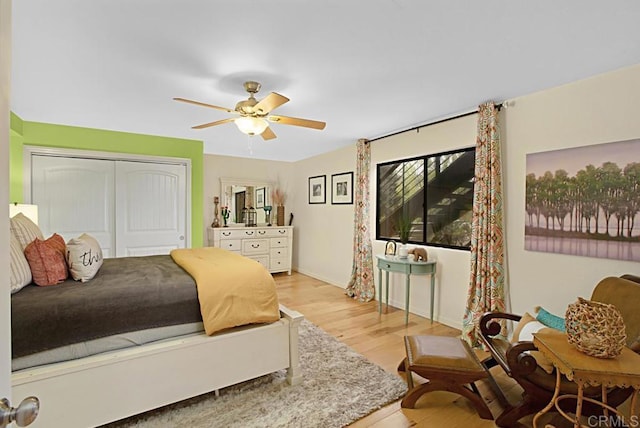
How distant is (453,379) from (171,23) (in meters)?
2.70

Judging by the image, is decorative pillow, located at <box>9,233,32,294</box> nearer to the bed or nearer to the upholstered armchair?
the bed

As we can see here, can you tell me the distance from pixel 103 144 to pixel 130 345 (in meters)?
3.15

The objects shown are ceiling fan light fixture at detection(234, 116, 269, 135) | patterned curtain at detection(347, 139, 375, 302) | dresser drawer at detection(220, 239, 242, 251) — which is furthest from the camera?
dresser drawer at detection(220, 239, 242, 251)

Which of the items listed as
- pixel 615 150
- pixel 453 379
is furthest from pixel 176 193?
pixel 615 150

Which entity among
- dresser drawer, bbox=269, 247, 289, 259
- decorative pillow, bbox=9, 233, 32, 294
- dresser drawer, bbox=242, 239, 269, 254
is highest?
decorative pillow, bbox=9, 233, 32, 294

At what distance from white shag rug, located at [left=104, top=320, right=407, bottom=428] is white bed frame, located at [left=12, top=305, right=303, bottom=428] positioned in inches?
4.8

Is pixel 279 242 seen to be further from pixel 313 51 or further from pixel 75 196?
pixel 313 51

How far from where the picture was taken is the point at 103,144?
3947mm

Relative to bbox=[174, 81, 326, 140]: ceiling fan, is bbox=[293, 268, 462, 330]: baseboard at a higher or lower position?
lower

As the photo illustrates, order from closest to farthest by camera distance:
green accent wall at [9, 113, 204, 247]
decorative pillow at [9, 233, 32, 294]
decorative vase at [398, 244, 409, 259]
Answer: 1. decorative pillow at [9, 233, 32, 294]
2. green accent wall at [9, 113, 204, 247]
3. decorative vase at [398, 244, 409, 259]

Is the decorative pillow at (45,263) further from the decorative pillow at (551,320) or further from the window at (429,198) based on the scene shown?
the window at (429,198)

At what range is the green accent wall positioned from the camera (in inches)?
136

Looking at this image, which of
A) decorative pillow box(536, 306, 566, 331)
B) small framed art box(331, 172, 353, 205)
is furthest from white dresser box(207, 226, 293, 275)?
decorative pillow box(536, 306, 566, 331)

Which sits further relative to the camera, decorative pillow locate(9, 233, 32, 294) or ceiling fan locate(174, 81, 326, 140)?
ceiling fan locate(174, 81, 326, 140)
